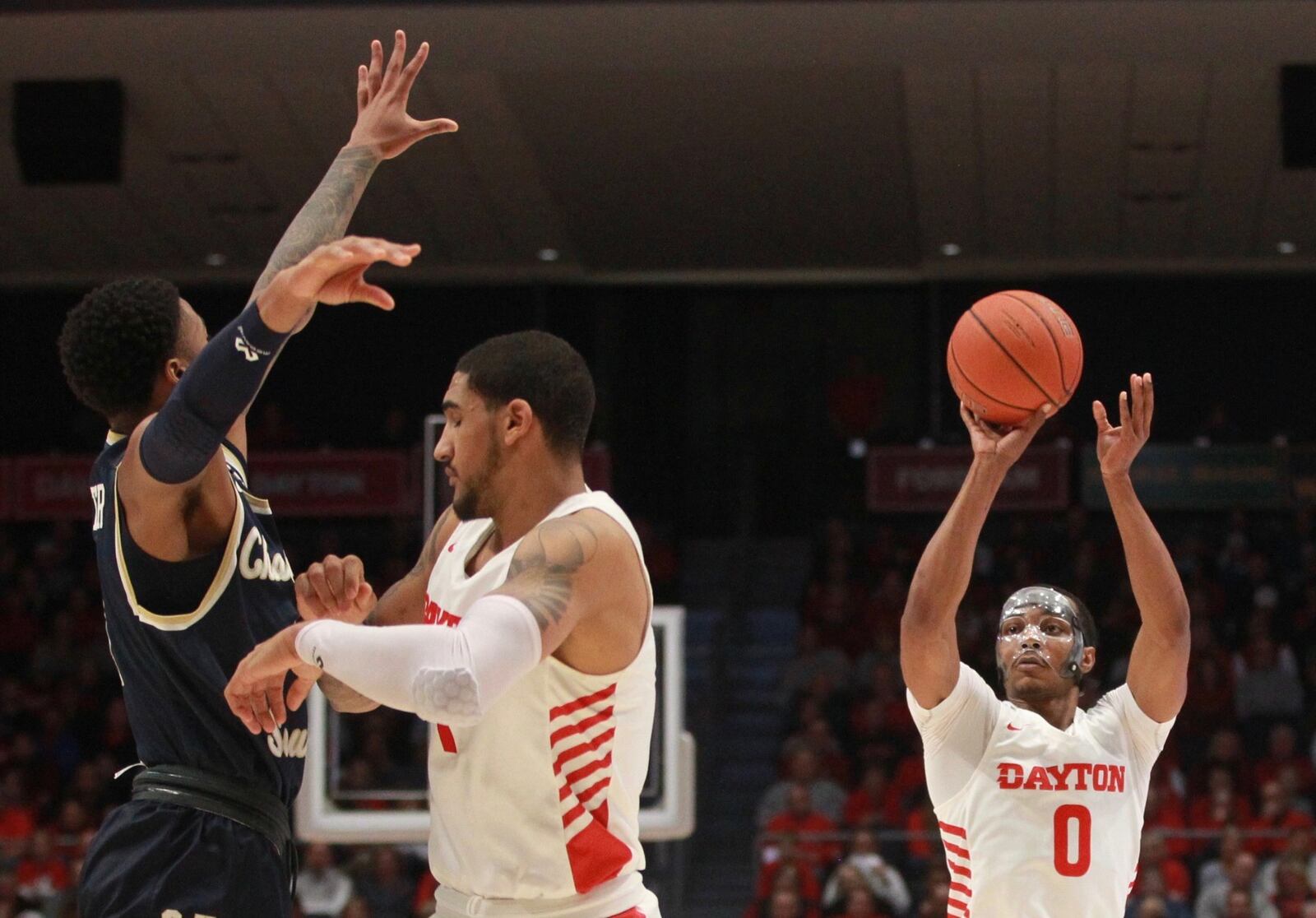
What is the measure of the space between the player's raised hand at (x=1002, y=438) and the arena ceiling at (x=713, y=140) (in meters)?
6.78

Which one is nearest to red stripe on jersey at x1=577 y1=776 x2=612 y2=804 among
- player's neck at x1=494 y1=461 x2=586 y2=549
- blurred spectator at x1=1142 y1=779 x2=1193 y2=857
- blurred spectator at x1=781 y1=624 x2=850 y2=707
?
player's neck at x1=494 y1=461 x2=586 y2=549

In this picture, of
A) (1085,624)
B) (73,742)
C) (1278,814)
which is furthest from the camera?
(73,742)

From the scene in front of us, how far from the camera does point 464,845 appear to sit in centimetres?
356

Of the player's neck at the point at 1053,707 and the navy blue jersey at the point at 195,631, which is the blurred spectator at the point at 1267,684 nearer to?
the player's neck at the point at 1053,707

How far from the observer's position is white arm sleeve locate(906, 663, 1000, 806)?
4762mm

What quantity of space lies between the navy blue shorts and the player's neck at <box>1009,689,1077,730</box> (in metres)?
2.15

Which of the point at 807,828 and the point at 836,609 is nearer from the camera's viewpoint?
the point at 807,828

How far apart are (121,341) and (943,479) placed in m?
14.5

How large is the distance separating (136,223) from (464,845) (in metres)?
14.3

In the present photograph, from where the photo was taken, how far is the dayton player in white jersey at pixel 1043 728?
4.60 meters

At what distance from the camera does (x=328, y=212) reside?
400 cm

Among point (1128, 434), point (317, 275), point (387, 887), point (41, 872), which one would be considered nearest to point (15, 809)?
point (41, 872)

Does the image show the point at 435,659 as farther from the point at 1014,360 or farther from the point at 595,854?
the point at 1014,360

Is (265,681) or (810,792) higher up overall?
(265,681)
